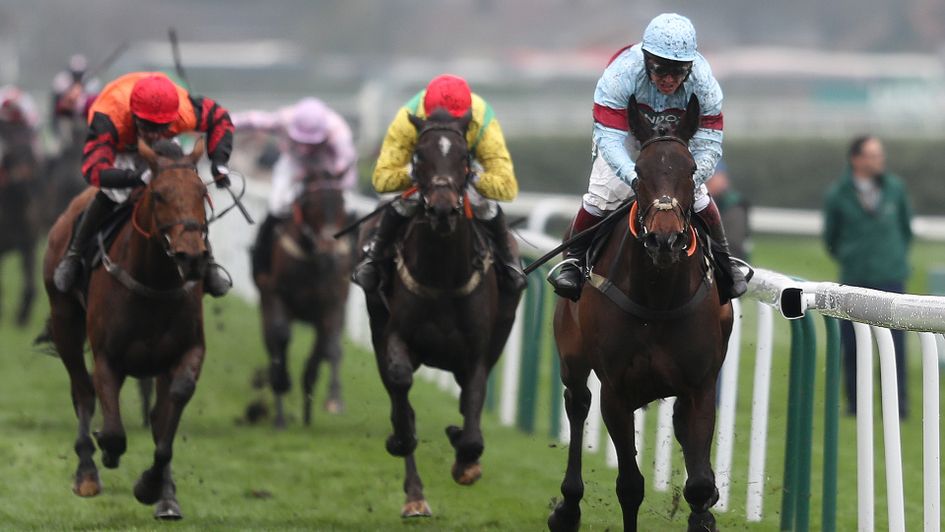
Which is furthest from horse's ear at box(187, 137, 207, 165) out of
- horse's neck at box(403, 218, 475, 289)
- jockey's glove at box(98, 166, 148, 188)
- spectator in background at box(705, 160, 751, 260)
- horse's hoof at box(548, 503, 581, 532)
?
spectator in background at box(705, 160, 751, 260)

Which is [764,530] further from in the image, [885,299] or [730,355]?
[885,299]

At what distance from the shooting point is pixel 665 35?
17.7ft

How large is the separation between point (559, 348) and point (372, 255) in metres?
1.04

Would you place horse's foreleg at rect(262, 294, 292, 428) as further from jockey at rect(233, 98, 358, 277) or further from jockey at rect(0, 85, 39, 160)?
jockey at rect(0, 85, 39, 160)

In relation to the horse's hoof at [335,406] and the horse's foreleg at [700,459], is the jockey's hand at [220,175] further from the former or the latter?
the horse's hoof at [335,406]

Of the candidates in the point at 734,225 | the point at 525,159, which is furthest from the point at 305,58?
the point at 734,225

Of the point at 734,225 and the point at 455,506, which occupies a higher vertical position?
the point at 734,225

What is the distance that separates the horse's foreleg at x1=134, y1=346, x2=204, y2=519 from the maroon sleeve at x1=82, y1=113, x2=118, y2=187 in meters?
0.79

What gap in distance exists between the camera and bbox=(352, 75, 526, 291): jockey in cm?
686

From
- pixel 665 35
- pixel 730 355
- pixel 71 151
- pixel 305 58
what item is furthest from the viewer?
pixel 305 58

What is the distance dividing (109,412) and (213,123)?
130 cm

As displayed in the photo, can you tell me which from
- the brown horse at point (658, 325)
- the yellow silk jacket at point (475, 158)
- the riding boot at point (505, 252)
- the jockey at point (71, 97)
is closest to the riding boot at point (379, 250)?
the yellow silk jacket at point (475, 158)

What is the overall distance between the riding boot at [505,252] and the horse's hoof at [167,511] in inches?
64.3

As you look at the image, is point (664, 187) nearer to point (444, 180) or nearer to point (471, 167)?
point (444, 180)
